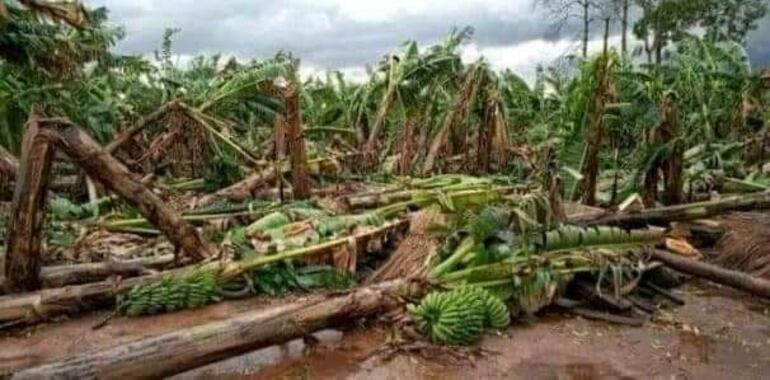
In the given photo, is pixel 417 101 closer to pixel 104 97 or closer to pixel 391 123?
pixel 391 123

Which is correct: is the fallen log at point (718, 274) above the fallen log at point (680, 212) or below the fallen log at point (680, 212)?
below

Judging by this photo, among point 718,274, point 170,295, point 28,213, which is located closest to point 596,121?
point 718,274

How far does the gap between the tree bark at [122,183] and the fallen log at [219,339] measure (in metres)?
1.88

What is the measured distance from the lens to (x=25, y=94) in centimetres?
1303

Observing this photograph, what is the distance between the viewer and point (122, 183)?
739cm

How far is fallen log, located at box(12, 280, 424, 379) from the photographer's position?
4.93 m

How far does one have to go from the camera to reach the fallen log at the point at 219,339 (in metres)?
4.93

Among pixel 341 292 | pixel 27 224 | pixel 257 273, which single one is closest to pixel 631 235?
pixel 341 292

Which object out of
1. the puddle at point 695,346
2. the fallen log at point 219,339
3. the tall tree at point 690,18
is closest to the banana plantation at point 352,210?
the fallen log at point 219,339

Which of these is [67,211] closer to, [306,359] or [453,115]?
[306,359]

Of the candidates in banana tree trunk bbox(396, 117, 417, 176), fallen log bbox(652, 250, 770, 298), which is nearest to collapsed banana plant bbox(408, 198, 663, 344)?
fallen log bbox(652, 250, 770, 298)

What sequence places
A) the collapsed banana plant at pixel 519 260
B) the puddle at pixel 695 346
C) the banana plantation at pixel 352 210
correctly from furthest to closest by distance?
the collapsed banana plant at pixel 519 260
the banana plantation at pixel 352 210
the puddle at pixel 695 346

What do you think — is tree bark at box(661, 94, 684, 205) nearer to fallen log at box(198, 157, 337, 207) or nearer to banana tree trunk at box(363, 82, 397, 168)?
fallen log at box(198, 157, 337, 207)

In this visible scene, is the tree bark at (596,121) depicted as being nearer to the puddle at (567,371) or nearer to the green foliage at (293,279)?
the green foliage at (293,279)
